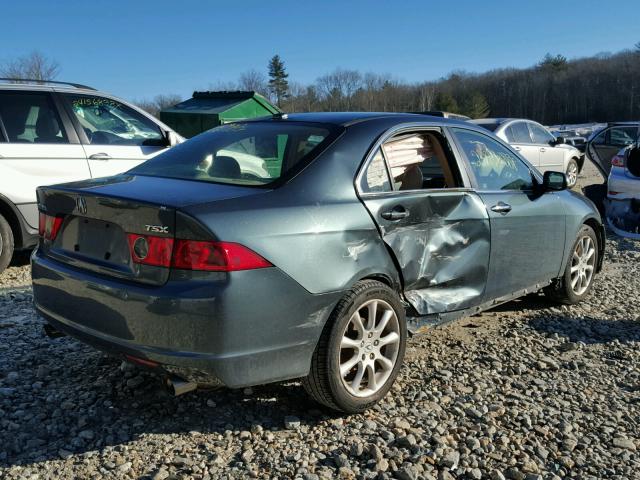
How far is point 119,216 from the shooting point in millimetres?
2768

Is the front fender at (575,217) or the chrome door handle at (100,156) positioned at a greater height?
the chrome door handle at (100,156)

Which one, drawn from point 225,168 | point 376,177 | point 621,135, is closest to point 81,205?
point 225,168

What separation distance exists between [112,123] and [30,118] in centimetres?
85

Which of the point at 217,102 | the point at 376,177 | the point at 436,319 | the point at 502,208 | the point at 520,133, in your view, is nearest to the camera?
the point at 376,177

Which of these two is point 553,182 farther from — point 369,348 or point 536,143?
point 536,143

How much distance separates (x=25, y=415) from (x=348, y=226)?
192 cm

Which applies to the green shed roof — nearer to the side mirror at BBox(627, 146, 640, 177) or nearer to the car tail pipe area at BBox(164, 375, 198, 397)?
the side mirror at BBox(627, 146, 640, 177)

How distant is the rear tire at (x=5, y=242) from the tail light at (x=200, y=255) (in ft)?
12.7

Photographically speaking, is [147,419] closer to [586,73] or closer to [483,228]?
[483,228]

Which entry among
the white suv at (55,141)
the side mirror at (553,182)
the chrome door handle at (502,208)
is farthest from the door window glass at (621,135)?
the white suv at (55,141)

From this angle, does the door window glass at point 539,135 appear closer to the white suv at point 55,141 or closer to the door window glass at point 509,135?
the door window glass at point 509,135

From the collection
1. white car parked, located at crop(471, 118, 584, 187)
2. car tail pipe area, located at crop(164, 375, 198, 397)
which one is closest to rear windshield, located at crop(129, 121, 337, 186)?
car tail pipe area, located at crop(164, 375, 198, 397)

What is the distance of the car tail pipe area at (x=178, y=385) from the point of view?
264cm

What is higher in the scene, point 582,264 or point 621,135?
point 621,135
